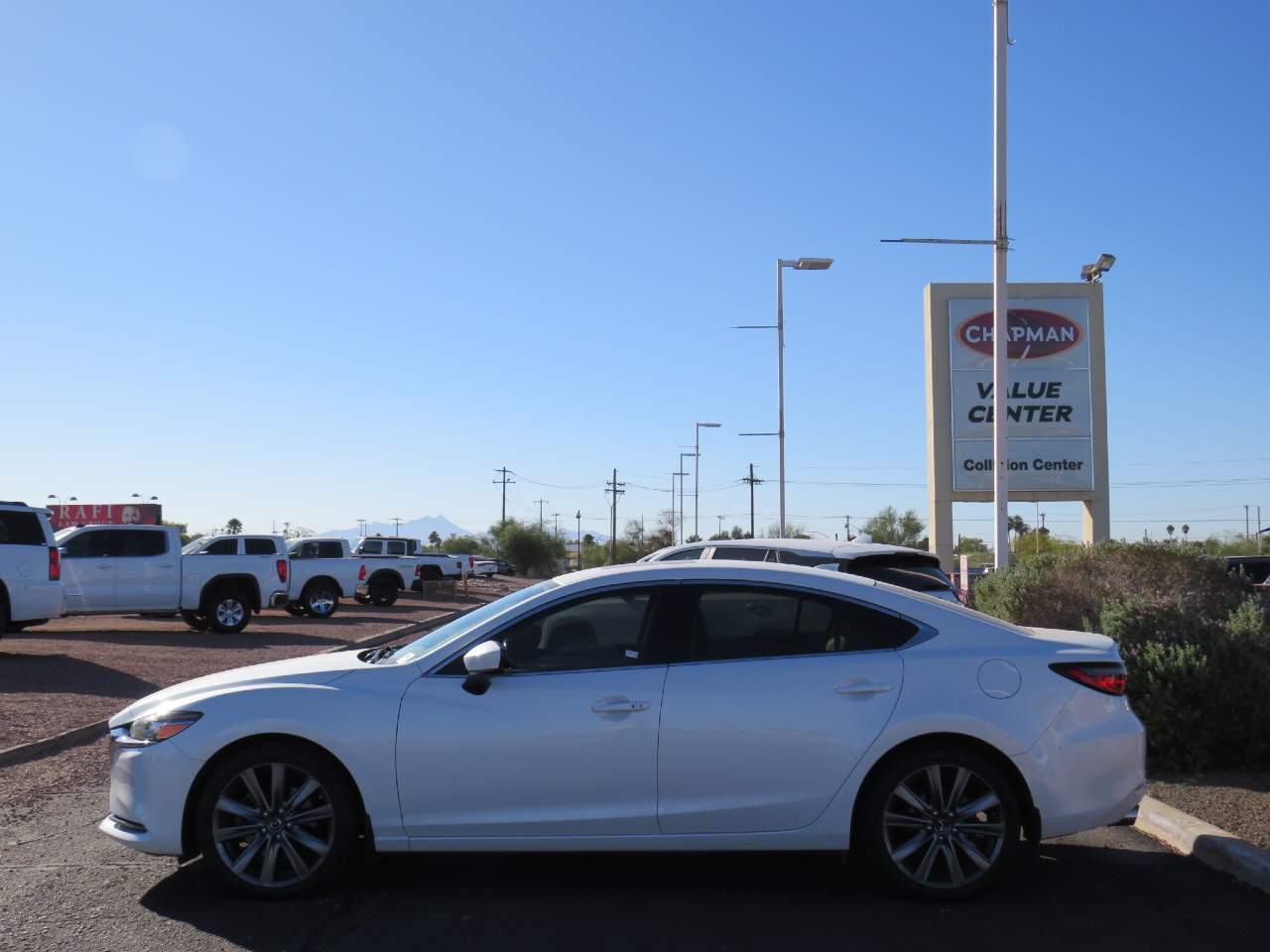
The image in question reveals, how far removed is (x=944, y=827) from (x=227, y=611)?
19.9 meters

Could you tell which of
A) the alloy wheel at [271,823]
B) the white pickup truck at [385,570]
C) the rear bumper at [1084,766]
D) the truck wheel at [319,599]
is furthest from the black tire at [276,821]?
the white pickup truck at [385,570]

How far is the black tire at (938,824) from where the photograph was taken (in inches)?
228

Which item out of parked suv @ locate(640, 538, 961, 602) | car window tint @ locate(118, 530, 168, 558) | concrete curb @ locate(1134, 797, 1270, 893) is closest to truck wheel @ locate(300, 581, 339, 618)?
car window tint @ locate(118, 530, 168, 558)

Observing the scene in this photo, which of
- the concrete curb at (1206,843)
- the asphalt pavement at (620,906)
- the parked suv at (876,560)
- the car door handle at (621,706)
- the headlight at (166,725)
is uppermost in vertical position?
the parked suv at (876,560)

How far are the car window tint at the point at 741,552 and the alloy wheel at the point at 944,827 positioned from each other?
709cm

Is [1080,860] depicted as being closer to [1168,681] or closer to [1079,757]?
[1079,757]

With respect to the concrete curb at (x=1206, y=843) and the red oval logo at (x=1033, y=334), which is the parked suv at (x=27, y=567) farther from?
the red oval logo at (x=1033, y=334)

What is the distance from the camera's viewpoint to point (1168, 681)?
8625 mm

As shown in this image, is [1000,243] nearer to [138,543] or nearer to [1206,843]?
[1206,843]

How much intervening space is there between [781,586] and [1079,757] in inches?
63.9

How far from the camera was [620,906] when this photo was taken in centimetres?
579

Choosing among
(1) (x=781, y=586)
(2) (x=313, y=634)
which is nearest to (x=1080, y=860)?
(1) (x=781, y=586)

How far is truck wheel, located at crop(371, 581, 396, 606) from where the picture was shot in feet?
116

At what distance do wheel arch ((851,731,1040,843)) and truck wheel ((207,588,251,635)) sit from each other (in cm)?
1959
